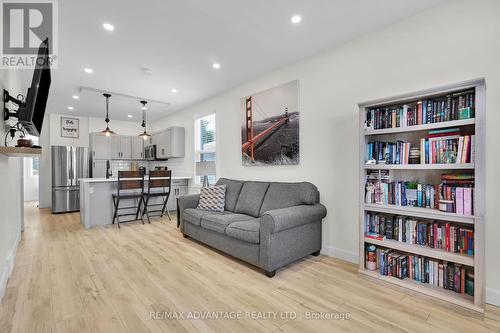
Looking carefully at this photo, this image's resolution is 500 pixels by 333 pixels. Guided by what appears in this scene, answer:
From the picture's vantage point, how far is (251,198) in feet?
11.7

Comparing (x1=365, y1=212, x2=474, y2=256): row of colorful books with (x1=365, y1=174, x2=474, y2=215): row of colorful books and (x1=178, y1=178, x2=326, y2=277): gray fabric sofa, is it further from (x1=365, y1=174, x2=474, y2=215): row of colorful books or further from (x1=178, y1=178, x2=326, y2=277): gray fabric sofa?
(x1=178, y1=178, x2=326, y2=277): gray fabric sofa

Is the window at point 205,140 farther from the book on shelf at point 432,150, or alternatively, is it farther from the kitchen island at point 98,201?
the book on shelf at point 432,150

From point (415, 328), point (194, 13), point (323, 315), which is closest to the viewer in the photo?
point (415, 328)

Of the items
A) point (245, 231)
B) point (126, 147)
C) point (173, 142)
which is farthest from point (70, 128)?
point (245, 231)

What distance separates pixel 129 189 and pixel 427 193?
473 centimetres

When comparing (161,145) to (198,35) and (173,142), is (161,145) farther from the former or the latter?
(198,35)

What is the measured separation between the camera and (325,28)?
8.43ft

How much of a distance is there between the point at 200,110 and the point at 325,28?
343 centimetres

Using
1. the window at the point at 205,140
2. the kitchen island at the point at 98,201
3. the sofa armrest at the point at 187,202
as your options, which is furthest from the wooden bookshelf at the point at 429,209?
the kitchen island at the point at 98,201

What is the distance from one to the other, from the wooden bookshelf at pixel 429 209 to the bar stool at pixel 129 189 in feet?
13.2

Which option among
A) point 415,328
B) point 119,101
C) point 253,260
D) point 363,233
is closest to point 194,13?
point 253,260

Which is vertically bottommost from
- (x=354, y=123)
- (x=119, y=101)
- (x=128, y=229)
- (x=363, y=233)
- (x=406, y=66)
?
(x=128, y=229)

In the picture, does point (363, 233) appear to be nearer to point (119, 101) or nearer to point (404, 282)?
point (404, 282)

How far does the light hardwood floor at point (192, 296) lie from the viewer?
5.57 feet
